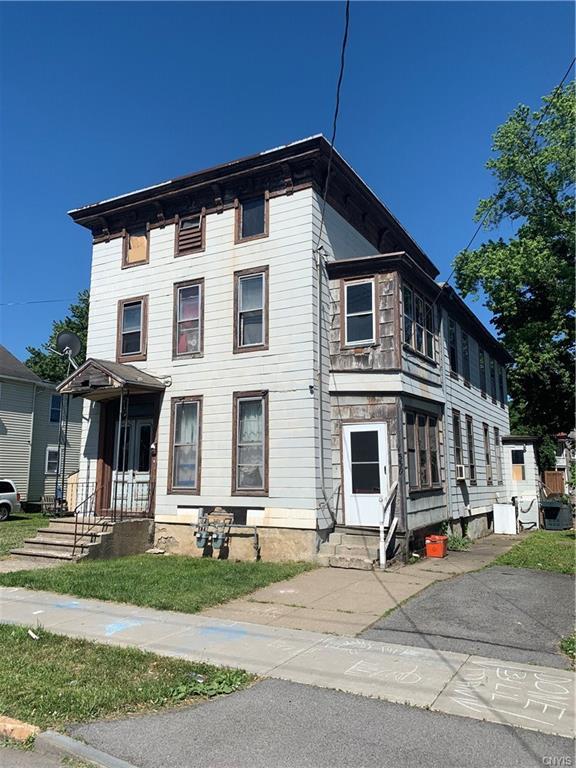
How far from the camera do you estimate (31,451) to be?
28.7m

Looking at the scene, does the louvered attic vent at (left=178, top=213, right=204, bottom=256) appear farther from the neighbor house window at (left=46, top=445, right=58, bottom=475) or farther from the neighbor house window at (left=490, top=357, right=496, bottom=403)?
the neighbor house window at (left=46, top=445, right=58, bottom=475)

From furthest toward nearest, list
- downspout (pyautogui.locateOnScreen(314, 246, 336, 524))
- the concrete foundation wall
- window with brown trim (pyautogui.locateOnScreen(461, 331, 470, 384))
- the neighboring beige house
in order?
the neighboring beige house
window with brown trim (pyautogui.locateOnScreen(461, 331, 470, 384))
downspout (pyautogui.locateOnScreen(314, 246, 336, 524))
the concrete foundation wall

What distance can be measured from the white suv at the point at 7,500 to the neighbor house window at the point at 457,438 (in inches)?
724

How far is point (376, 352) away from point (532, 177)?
13.5 meters

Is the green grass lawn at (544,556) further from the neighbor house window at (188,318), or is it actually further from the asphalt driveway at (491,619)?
the neighbor house window at (188,318)

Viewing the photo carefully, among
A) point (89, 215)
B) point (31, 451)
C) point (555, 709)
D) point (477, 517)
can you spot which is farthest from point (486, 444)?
point (31, 451)

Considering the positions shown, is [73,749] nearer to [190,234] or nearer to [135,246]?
[190,234]

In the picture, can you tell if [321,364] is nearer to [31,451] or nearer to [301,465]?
[301,465]

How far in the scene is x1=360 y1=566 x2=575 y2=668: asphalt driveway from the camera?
6270 mm

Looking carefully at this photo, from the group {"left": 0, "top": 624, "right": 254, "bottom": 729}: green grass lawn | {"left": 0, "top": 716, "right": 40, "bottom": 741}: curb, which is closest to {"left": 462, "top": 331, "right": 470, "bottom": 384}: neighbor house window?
{"left": 0, "top": 624, "right": 254, "bottom": 729}: green grass lawn

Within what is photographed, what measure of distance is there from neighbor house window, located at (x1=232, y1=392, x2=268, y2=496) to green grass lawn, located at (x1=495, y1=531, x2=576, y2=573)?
553 centimetres

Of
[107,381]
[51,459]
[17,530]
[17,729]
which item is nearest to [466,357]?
[107,381]

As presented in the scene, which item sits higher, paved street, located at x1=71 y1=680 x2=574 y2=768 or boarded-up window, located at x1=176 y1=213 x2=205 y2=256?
boarded-up window, located at x1=176 y1=213 x2=205 y2=256

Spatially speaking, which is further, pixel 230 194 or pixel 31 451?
pixel 31 451
